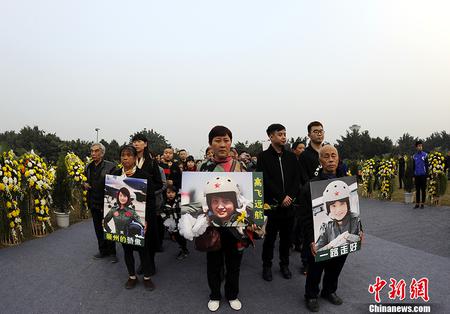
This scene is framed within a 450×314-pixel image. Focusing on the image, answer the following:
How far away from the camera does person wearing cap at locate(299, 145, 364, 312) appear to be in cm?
286

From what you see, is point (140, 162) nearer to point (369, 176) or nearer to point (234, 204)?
point (234, 204)

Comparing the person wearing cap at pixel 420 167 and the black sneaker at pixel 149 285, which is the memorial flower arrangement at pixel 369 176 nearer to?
the person wearing cap at pixel 420 167

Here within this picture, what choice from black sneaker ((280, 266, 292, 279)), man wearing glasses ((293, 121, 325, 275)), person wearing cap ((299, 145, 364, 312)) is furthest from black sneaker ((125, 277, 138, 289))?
man wearing glasses ((293, 121, 325, 275))

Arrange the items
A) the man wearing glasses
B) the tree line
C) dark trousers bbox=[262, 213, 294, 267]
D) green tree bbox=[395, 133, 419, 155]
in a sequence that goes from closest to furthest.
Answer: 1. dark trousers bbox=[262, 213, 294, 267]
2. the man wearing glasses
3. the tree line
4. green tree bbox=[395, 133, 419, 155]

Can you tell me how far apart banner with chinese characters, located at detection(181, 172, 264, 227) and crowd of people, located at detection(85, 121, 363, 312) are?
0.09 feet

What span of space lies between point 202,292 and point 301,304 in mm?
1159

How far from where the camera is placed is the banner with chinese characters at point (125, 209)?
10.7ft

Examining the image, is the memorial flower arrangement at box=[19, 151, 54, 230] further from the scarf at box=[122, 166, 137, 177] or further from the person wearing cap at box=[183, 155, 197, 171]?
the scarf at box=[122, 166, 137, 177]

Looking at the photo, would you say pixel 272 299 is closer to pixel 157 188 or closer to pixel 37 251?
pixel 157 188

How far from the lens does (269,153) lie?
12.4 ft

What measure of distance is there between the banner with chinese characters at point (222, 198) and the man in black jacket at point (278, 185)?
0.92m

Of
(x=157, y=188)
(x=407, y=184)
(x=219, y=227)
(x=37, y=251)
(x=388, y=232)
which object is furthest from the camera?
(x=407, y=184)

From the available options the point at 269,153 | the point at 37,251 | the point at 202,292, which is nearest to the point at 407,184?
the point at 269,153

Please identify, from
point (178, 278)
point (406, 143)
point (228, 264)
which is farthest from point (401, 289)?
point (406, 143)
